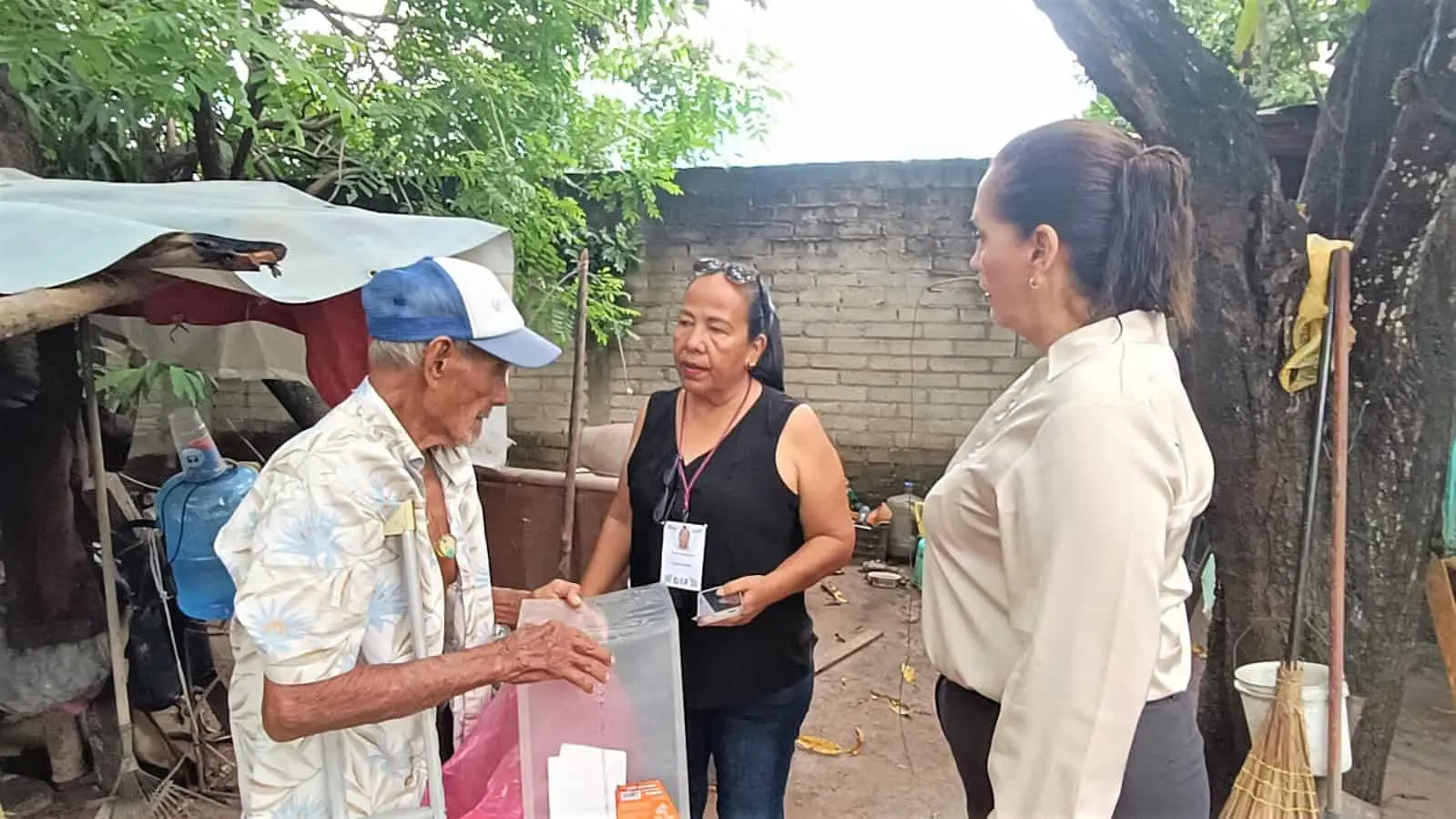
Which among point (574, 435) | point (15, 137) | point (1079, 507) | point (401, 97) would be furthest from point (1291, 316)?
point (15, 137)

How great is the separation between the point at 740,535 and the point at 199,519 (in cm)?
253

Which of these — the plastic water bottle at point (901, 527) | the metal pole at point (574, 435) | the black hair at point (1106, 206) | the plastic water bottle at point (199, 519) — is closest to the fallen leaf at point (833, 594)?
the plastic water bottle at point (901, 527)

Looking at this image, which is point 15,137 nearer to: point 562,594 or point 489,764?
point 562,594

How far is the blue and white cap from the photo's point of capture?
4.81 feet

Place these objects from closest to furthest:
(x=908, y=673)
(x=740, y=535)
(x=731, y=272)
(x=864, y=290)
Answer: (x=740, y=535), (x=731, y=272), (x=908, y=673), (x=864, y=290)

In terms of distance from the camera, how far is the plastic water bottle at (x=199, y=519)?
354cm

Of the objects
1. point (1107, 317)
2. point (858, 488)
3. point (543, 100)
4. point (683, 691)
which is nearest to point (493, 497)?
point (543, 100)

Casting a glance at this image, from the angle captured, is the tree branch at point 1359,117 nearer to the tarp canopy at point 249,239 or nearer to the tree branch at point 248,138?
the tarp canopy at point 249,239

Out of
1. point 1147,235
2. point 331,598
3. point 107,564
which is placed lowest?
point 107,564

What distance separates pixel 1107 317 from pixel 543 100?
4.32m

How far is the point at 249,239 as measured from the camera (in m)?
2.67

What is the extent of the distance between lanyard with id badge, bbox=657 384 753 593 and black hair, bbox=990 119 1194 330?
3.33ft

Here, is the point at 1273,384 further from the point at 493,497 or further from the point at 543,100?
the point at 543,100

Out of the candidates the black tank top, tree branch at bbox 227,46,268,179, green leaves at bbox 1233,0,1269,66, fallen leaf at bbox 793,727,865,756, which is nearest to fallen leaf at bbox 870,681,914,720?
fallen leaf at bbox 793,727,865,756
